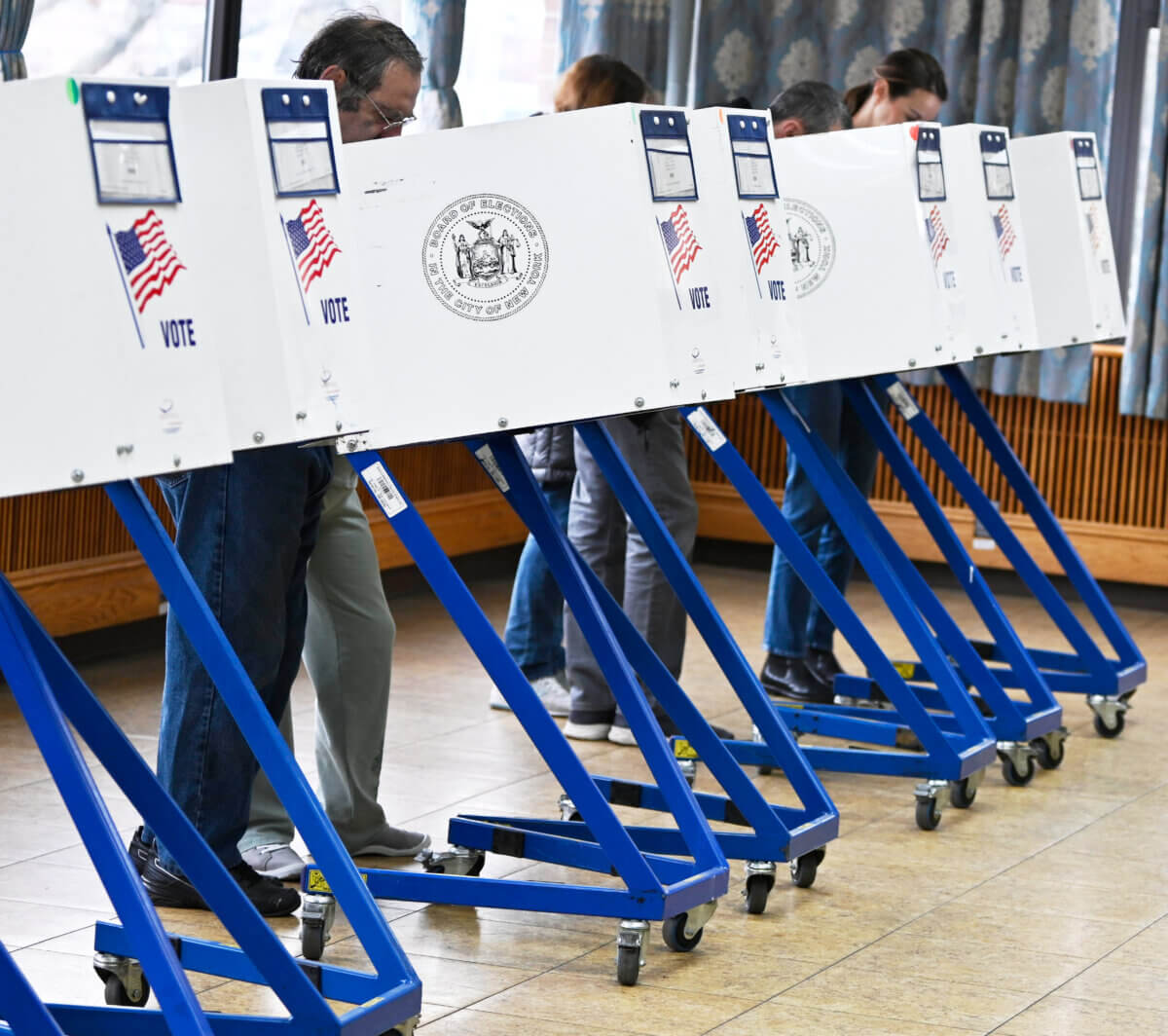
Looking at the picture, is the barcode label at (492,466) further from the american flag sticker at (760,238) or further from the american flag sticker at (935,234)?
the american flag sticker at (935,234)

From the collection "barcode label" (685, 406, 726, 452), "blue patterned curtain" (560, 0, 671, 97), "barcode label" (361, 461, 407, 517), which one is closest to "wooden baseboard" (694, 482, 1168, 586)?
"blue patterned curtain" (560, 0, 671, 97)

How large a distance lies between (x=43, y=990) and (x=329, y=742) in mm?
665

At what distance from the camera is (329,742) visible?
2.99 m

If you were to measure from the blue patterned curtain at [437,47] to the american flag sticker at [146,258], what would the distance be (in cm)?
347

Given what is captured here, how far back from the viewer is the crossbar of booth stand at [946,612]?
3650 millimetres

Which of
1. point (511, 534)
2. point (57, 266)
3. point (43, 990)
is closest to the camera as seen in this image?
point (57, 266)

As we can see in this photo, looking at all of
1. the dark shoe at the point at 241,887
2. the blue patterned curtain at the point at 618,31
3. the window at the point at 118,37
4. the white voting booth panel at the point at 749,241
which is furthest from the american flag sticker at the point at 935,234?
the blue patterned curtain at the point at 618,31

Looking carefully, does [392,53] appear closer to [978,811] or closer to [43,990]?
[43,990]

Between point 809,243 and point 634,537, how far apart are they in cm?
83

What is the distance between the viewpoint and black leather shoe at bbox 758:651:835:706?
14.0 feet

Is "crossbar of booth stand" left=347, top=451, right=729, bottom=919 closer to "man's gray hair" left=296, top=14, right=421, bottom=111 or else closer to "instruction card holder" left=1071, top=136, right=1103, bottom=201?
"man's gray hair" left=296, top=14, right=421, bottom=111

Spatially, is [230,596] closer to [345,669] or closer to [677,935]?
[345,669]

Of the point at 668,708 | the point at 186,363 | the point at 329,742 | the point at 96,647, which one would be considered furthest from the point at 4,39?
the point at 186,363

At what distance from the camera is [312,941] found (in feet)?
8.55
